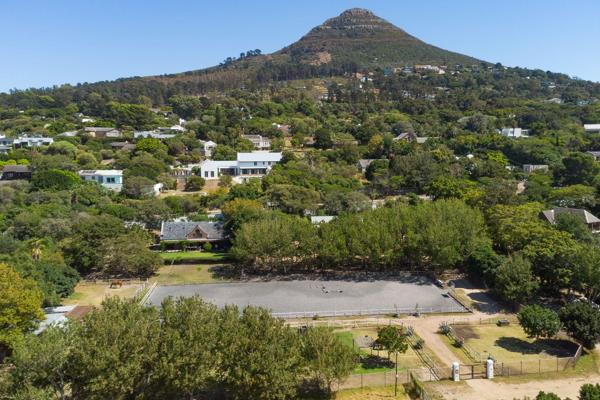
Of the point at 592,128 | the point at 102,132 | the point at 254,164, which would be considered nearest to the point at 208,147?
the point at 254,164

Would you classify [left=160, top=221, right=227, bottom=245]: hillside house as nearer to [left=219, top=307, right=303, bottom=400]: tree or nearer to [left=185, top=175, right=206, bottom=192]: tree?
[left=185, top=175, right=206, bottom=192]: tree

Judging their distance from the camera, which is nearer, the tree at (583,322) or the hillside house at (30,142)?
the tree at (583,322)

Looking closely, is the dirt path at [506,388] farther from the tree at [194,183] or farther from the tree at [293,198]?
the tree at [194,183]

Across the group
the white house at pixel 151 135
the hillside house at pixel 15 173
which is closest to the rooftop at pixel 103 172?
the hillside house at pixel 15 173

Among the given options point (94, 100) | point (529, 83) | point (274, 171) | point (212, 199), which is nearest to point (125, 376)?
point (212, 199)

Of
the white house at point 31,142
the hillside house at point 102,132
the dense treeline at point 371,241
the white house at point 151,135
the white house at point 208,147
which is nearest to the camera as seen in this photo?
the dense treeline at point 371,241

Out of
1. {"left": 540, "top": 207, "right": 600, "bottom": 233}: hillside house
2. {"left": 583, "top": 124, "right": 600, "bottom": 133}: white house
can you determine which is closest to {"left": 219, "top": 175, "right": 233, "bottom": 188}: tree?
{"left": 540, "top": 207, "right": 600, "bottom": 233}: hillside house
